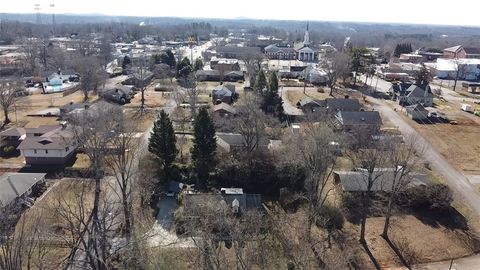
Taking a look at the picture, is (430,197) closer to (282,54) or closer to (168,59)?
(168,59)

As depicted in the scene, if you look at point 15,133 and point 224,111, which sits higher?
point 224,111

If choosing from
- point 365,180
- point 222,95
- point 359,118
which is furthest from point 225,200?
point 222,95

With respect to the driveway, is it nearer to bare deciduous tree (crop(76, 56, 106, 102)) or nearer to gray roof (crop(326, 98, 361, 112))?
gray roof (crop(326, 98, 361, 112))

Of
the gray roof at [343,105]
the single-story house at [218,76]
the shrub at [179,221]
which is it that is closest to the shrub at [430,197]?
the shrub at [179,221]

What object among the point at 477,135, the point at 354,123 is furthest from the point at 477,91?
the point at 354,123

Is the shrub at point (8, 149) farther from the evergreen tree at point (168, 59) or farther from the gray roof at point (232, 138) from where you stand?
the evergreen tree at point (168, 59)

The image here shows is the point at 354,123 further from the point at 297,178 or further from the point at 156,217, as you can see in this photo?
the point at 156,217
